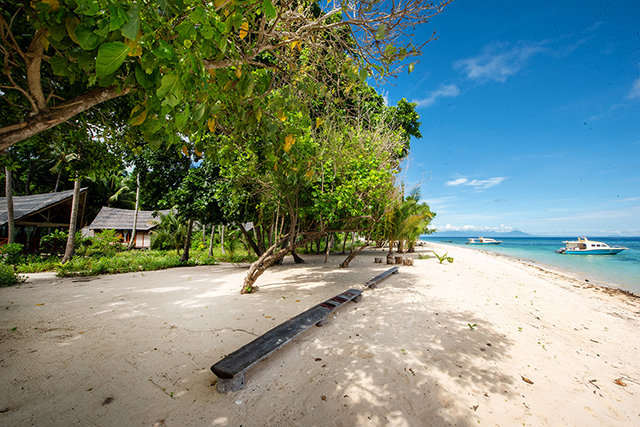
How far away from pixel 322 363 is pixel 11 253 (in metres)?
12.5

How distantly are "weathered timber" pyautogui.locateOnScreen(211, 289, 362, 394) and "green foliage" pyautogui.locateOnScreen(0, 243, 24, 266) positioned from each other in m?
11.4

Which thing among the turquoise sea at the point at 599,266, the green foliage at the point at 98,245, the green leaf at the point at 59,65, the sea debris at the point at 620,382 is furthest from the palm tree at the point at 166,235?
the turquoise sea at the point at 599,266

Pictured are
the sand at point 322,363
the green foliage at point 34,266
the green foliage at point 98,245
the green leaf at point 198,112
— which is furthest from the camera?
the green foliage at point 98,245

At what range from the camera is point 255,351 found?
267cm

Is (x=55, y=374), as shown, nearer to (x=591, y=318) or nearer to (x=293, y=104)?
(x=293, y=104)

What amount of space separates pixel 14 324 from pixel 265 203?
16.8ft

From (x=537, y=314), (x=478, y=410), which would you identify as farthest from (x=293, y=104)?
(x=537, y=314)

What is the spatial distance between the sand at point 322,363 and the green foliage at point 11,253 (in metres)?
4.74

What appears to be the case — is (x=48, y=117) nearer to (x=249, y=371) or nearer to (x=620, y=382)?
(x=249, y=371)

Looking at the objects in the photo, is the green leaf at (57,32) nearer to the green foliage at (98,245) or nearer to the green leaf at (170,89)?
the green leaf at (170,89)

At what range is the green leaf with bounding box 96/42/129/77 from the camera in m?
1.17

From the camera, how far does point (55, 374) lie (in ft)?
8.44

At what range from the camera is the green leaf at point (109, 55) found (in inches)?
46.1

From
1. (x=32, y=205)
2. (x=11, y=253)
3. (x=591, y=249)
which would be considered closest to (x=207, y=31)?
(x=11, y=253)
